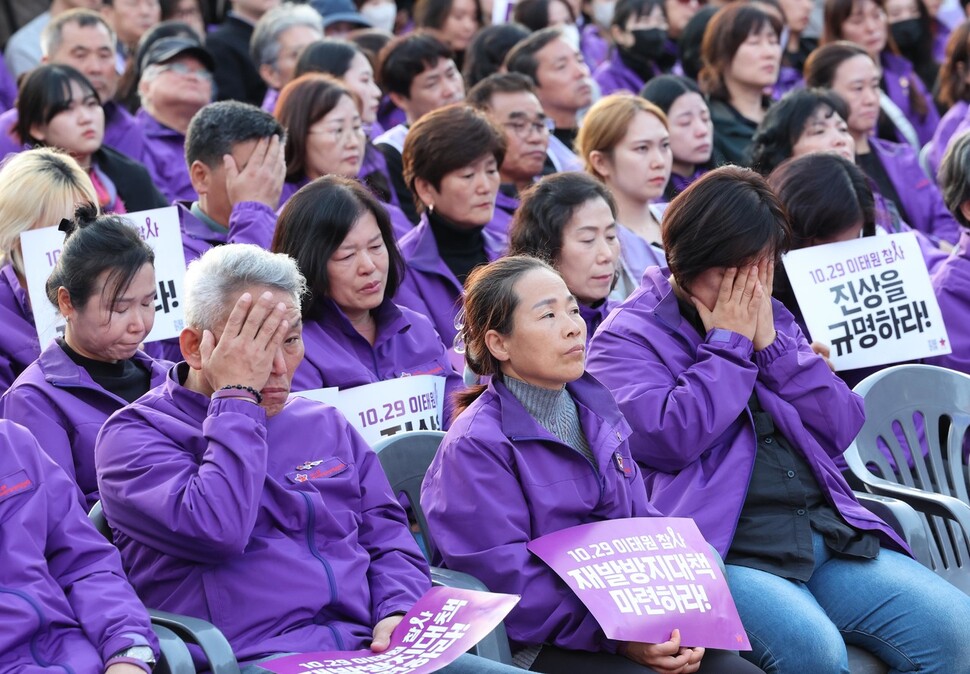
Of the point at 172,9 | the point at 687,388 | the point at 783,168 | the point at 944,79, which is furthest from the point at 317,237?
the point at 944,79

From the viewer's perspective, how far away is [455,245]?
6.11 meters

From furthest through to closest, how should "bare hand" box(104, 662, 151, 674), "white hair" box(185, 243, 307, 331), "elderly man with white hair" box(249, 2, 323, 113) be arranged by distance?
"elderly man with white hair" box(249, 2, 323, 113)
"white hair" box(185, 243, 307, 331)
"bare hand" box(104, 662, 151, 674)

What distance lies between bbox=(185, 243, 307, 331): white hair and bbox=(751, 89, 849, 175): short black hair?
390 cm

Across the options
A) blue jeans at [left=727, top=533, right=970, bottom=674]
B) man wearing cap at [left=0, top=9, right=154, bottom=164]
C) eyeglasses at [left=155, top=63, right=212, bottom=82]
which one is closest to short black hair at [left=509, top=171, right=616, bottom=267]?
blue jeans at [left=727, top=533, right=970, bottom=674]

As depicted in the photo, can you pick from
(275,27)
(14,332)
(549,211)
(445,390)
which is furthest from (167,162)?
(445,390)

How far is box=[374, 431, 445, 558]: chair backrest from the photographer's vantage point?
14.3 feet

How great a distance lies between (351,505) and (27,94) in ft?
12.0

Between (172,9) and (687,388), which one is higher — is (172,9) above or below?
above

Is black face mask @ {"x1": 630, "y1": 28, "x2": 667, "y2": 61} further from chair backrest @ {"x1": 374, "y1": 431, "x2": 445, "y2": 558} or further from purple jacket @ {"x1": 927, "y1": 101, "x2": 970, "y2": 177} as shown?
chair backrest @ {"x1": 374, "y1": 431, "x2": 445, "y2": 558}

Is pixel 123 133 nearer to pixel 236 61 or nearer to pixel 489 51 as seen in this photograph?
pixel 236 61

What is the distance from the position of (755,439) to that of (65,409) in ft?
6.89

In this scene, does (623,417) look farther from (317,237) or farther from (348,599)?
(317,237)

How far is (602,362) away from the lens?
450 centimetres

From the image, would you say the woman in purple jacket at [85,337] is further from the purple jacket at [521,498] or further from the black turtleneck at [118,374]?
the purple jacket at [521,498]
